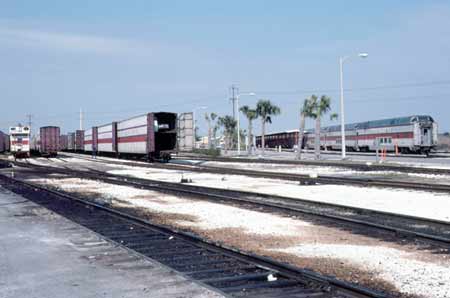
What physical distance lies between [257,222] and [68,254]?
4.83 m

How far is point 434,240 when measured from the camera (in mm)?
9617

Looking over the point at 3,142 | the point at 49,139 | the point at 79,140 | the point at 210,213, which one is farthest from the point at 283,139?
the point at 210,213

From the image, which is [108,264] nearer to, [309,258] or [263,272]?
[263,272]

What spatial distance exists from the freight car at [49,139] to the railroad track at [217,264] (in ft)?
186

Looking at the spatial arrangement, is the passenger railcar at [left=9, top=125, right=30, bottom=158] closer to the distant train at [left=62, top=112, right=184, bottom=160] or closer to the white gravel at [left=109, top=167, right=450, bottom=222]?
the distant train at [left=62, top=112, right=184, bottom=160]

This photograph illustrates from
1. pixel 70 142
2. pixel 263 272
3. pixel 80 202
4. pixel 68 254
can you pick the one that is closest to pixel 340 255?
pixel 263 272

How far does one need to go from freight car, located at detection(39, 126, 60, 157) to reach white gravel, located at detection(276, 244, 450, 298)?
62658mm

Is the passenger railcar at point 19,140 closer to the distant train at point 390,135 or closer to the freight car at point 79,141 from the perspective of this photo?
the freight car at point 79,141

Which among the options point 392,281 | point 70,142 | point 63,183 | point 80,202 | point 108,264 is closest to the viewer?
point 392,281

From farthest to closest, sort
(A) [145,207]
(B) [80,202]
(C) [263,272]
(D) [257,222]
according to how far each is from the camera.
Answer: (B) [80,202] → (A) [145,207] → (D) [257,222] → (C) [263,272]

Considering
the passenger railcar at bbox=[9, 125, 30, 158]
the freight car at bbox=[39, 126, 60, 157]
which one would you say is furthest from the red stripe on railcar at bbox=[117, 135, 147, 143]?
the freight car at bbox=[39, 126, 60, 157]

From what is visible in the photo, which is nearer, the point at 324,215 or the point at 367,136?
the point at 324,215

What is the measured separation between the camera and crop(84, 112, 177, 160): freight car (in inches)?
1855

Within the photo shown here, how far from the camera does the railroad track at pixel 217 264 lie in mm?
6582
